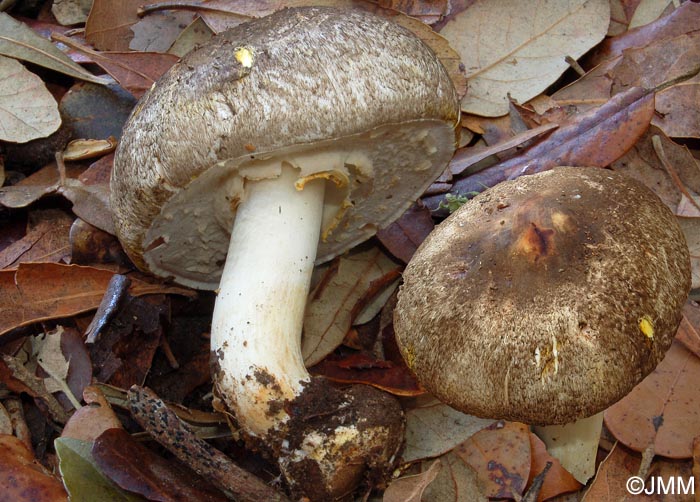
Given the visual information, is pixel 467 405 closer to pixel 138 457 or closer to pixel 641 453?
pixel 641 453

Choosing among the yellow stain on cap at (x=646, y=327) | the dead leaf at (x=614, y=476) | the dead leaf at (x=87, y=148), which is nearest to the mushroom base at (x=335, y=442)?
the dead leaf at (x=614, y=476)

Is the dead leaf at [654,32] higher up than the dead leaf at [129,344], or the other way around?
the dead leaf at [654,32]

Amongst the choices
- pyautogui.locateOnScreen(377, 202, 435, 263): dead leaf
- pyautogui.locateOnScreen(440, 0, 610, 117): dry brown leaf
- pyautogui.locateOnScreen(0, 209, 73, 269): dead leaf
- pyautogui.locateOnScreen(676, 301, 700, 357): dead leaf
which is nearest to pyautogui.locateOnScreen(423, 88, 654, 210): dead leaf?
pyautogui.locateOnScreen(377, 202, 435, 263): dead leaf

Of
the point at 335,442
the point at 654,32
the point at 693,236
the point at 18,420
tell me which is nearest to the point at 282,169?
the point at 335,442

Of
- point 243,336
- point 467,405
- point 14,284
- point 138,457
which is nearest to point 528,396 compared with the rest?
point 467,405

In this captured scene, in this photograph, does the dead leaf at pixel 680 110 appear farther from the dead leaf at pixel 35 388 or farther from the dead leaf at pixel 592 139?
the dead leaf at pixel 35 388

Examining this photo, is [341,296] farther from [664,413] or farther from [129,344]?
[664,413]

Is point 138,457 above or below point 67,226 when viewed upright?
below
